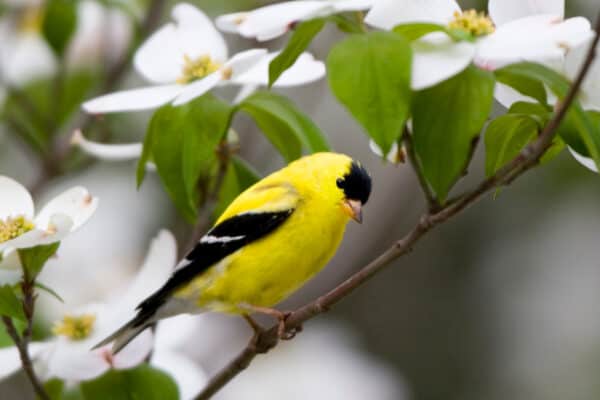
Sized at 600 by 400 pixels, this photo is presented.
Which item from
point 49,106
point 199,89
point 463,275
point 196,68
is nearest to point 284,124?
point 199,89

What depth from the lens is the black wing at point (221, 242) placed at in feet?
6.27

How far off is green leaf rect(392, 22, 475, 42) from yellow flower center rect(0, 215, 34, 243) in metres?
0.68

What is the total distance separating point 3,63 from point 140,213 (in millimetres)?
1075

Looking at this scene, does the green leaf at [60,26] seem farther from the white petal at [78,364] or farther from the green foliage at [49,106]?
the white petal at [78,364]

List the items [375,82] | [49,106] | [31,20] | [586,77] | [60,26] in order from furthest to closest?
[49,106] → [31,20] → [60,26] → [586,77] → [375,82]

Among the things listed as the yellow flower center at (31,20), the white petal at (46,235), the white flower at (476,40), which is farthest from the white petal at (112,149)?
the yellow flower center at (31,20)

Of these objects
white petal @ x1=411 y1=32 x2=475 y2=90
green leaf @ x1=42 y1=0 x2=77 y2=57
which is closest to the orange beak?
white petal @ x1=411 y1=32 x2=475 y2=90

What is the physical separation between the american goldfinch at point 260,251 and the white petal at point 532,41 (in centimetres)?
58

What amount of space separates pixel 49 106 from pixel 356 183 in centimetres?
214

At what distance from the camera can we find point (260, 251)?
6.31 feet

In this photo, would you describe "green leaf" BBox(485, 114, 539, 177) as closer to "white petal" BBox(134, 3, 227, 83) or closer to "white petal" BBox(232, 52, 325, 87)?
"white petal" BBox(232, 52, 325, 87)

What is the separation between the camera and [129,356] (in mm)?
1809

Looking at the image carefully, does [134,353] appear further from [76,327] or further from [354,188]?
[354,188]

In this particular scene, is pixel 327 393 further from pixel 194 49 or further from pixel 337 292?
pixel 337 292
